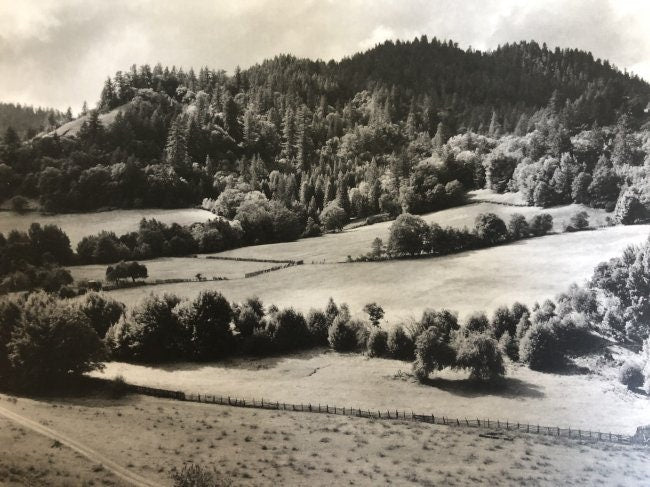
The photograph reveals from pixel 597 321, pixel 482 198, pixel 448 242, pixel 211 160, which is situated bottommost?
pixel 597 321

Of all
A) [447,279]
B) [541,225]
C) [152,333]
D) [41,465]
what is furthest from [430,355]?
[41,465]

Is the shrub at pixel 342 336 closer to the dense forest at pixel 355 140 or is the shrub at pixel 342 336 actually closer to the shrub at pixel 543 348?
the shrub at pixel 543 348

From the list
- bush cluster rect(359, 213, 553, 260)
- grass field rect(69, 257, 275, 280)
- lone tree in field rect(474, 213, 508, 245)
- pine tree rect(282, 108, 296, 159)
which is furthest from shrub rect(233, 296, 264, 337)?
pine tree rect(282, 108, 296, 159)

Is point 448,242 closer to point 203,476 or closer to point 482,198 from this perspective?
point 482,198

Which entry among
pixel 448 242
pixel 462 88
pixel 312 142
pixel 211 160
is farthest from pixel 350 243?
pixel 462 88

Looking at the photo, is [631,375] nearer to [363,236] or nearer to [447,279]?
[447,279]

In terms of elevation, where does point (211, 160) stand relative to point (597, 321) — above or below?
above
